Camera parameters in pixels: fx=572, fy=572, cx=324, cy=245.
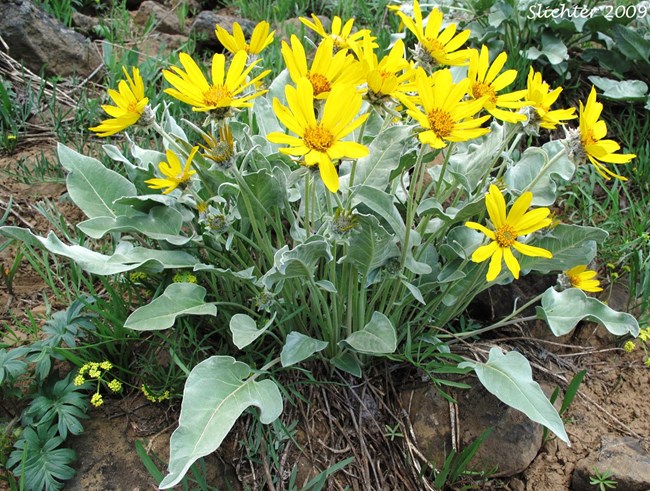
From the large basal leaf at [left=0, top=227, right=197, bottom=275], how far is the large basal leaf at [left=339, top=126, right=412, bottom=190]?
0.56 metres

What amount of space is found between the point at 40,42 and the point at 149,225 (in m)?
1.78

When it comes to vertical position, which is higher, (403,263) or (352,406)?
(403,263)

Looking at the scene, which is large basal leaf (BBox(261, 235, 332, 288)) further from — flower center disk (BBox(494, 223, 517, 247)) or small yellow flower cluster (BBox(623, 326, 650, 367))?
small yellow flower cluster (BBox(623, 326, 650, 367))

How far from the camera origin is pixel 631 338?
2.11 m

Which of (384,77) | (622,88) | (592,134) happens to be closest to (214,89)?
(384,77)

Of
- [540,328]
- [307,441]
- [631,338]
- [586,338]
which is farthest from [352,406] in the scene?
[631,338]

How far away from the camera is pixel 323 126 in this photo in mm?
1259

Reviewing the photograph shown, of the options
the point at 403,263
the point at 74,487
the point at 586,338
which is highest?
the point at 403,263

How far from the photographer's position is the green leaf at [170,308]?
1478 millimetres

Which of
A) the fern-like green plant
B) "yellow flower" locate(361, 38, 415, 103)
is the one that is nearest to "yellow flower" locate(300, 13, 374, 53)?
"yellow flower" locate(361, 38, 415, 103)

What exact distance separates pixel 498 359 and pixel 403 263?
0.39 metres

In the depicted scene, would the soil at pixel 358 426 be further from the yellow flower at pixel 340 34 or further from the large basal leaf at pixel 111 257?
the yellow flower at pixel 340 34

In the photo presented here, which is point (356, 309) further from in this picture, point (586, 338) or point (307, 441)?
point (586, 338)

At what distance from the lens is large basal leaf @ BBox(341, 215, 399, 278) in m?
1.43
